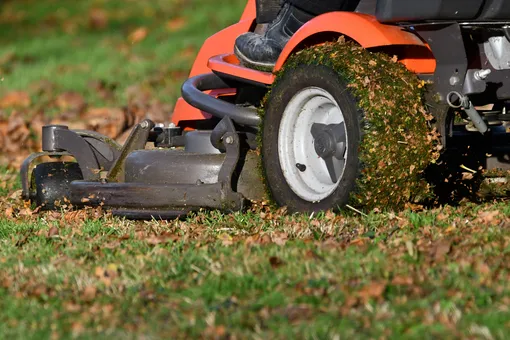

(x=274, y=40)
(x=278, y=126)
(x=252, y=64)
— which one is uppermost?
(x=274, y=40)

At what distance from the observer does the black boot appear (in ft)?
19.9

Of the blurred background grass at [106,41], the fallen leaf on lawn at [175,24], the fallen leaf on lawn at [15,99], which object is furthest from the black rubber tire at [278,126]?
the fallen leaf on lawn at [175,24]

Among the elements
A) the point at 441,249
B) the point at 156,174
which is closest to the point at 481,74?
the point at 441,249

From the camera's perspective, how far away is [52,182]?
6895 mm

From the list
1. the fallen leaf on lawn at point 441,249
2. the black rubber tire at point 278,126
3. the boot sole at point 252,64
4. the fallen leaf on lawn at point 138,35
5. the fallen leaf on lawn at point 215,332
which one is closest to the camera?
the fallen leaf on lawn at point 215,332

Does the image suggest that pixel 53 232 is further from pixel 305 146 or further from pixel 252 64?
pixel 252 64

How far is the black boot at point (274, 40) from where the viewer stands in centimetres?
607

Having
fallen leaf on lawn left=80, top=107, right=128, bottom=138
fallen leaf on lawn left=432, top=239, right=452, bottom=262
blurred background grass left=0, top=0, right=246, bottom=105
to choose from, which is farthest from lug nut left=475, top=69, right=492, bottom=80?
blurred background grass left=0, top=0, right=246, bottom=105

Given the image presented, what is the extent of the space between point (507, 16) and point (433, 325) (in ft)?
6.71

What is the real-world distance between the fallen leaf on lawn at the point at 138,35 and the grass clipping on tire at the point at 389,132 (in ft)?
40.4

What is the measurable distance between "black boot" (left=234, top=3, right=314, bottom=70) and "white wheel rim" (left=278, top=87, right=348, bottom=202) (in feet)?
1.38

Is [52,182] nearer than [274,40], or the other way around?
[274,40]

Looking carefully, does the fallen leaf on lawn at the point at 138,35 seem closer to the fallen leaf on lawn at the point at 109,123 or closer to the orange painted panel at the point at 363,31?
the fallen leaf on lawn at the point at 109,123

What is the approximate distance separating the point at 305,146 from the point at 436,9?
4.14ft
